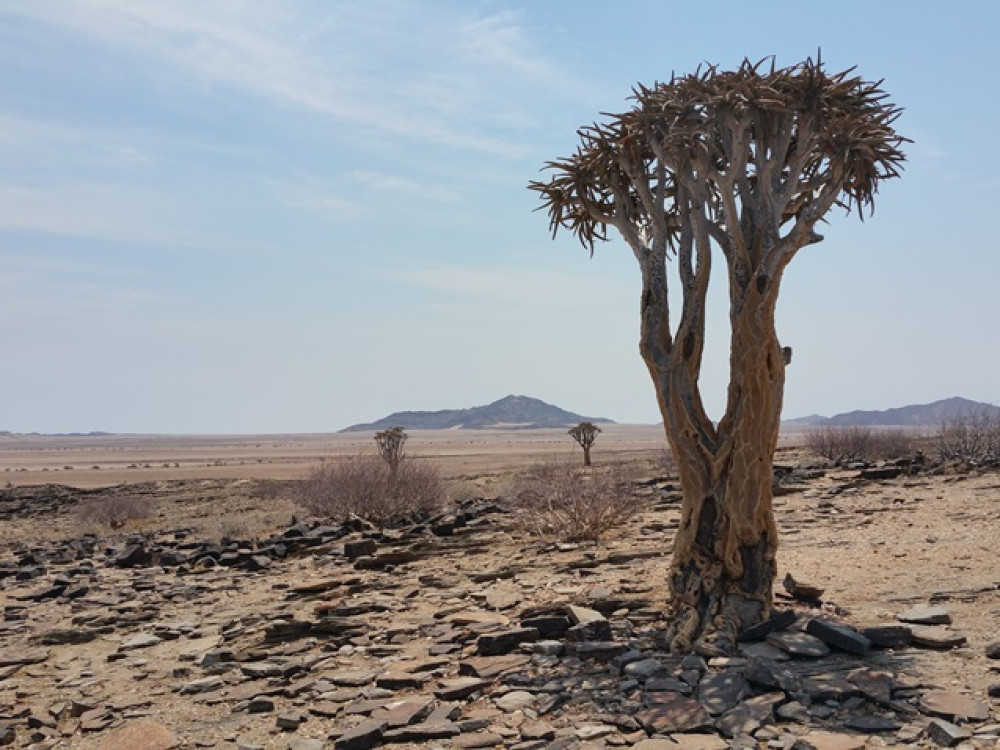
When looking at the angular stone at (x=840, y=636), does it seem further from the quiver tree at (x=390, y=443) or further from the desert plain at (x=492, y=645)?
the quiver tree at (x=390, y=443)

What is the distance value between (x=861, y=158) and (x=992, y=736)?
210 inches

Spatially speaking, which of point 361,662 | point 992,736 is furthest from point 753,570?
point 361,662

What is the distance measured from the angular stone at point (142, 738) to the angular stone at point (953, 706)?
5.54m

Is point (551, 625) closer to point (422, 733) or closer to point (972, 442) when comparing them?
point (422, 733)

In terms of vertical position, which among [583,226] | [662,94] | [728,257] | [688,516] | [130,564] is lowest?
[130,564]

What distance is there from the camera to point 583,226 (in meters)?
10.4

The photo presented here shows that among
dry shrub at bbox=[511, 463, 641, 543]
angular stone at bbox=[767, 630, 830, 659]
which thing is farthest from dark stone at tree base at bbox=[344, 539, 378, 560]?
angular stone at bbox=[767, 630, 830, 659]

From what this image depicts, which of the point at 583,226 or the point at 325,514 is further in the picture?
the point at 325,514

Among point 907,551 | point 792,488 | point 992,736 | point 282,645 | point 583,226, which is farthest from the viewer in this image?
point 792,488

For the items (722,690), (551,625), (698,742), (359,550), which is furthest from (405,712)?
(359,550)

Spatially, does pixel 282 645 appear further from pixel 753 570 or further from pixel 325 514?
pixel 325 514

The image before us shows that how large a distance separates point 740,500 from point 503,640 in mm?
2514

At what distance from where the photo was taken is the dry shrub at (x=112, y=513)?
84.6ft

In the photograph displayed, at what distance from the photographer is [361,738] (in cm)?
664
